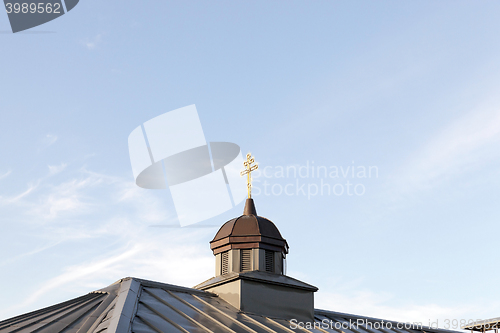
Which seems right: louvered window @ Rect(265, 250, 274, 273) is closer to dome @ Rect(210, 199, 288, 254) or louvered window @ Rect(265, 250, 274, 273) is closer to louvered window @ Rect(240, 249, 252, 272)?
dome @ Rect(210, 199, 288, 254)

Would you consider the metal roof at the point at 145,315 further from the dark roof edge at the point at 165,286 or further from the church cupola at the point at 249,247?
the church cupola at the point at 249,247

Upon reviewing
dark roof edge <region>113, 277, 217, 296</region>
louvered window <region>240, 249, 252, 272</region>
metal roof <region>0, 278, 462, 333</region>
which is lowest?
metal roof <region>0, 278, 462, 333</region>

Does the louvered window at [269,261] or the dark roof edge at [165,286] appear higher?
the louvered window at [269,261]

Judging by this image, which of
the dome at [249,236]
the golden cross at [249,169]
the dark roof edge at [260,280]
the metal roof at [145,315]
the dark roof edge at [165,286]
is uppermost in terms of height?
the golden cross at [249,169]

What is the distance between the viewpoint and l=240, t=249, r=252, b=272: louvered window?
25275mm

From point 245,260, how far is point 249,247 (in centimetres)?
62

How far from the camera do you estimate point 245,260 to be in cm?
2544

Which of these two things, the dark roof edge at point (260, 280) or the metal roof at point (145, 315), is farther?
the dark roof edge at point (260, 280)

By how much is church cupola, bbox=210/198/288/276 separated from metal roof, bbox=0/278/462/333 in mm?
2380

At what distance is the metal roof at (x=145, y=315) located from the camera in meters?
16.6

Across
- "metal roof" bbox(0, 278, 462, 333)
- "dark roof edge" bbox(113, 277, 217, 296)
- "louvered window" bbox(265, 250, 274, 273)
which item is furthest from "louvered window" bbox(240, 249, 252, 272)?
"dark roof edge" bbox(113, 277, 217, 296)

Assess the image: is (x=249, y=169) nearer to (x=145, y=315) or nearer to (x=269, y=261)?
(x=269, y=261)

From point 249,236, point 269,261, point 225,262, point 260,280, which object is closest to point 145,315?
point 260,280

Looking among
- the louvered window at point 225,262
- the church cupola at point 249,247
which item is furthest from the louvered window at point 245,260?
the louvered window at point 225,262
